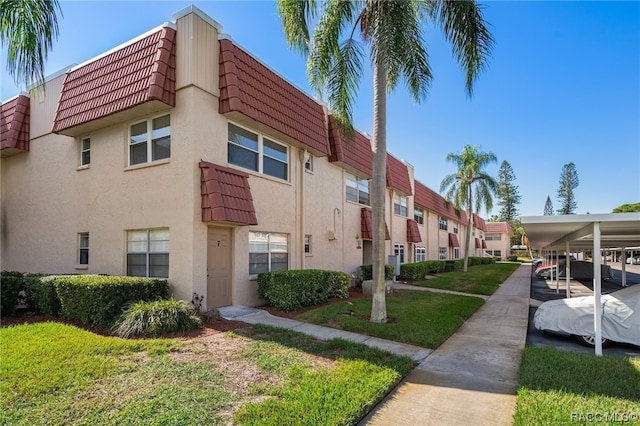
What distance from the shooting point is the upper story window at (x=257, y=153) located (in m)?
10.6

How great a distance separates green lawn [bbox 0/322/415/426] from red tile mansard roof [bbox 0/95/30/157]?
9297mm

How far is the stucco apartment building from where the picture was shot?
30.5 feet

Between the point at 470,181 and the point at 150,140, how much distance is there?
24.8 metres

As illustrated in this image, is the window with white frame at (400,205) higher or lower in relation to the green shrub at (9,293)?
higher

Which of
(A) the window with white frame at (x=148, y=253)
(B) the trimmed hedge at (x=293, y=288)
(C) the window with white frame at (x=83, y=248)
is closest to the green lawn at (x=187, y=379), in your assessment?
(A) the window with white frame at (x=148, y=253)

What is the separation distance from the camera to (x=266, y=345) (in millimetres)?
6758

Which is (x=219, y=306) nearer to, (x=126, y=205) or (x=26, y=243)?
(x=126, y=205)

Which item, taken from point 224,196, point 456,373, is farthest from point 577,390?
point 224,196

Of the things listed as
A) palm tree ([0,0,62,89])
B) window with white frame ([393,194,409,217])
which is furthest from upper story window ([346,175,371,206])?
palm tree ([0,0,62,89])

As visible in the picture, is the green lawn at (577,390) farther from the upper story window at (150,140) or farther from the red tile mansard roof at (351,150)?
the upper story window at (150,140)

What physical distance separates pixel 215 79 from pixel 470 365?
9.13 metres

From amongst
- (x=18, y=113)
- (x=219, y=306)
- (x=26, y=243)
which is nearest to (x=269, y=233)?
(x=219, y=306)

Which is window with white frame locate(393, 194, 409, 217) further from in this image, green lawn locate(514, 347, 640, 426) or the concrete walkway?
Result: green lawn locate(514, 347, 640, 426)

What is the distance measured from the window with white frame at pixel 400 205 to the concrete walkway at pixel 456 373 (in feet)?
43.2
